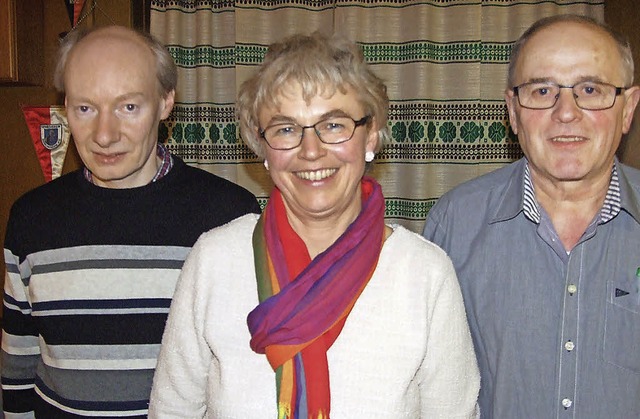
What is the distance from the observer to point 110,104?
162cm

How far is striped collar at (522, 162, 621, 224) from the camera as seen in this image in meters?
1.57

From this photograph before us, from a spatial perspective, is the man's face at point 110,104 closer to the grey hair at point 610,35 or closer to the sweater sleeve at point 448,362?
the sweater sleeve at point 448,362

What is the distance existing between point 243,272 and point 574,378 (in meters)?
0.84

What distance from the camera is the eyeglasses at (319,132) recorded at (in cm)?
140

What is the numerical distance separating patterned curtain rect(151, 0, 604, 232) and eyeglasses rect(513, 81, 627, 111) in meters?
1.46

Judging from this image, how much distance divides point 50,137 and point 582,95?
221 centimetres

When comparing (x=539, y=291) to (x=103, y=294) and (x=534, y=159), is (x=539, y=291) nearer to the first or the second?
(x=534, y=159)

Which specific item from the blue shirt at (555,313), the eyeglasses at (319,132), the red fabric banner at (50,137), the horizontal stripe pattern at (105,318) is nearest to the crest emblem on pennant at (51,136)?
the red fabric banner at (50,137)

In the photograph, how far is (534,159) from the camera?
1583 millimetres

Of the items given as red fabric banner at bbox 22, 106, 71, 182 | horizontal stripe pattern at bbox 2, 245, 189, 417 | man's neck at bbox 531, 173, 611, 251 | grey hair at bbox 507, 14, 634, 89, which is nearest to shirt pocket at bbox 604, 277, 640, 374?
man's neck at bbox 531, 173, 611, 251

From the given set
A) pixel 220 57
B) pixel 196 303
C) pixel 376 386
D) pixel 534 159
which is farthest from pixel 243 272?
pixel 220 57

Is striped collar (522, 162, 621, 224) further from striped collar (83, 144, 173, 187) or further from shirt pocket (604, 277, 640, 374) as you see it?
striped collar (83, 144, 173, 187)

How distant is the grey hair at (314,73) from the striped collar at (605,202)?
1.54 feet

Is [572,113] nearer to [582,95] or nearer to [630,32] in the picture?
[582,95]
